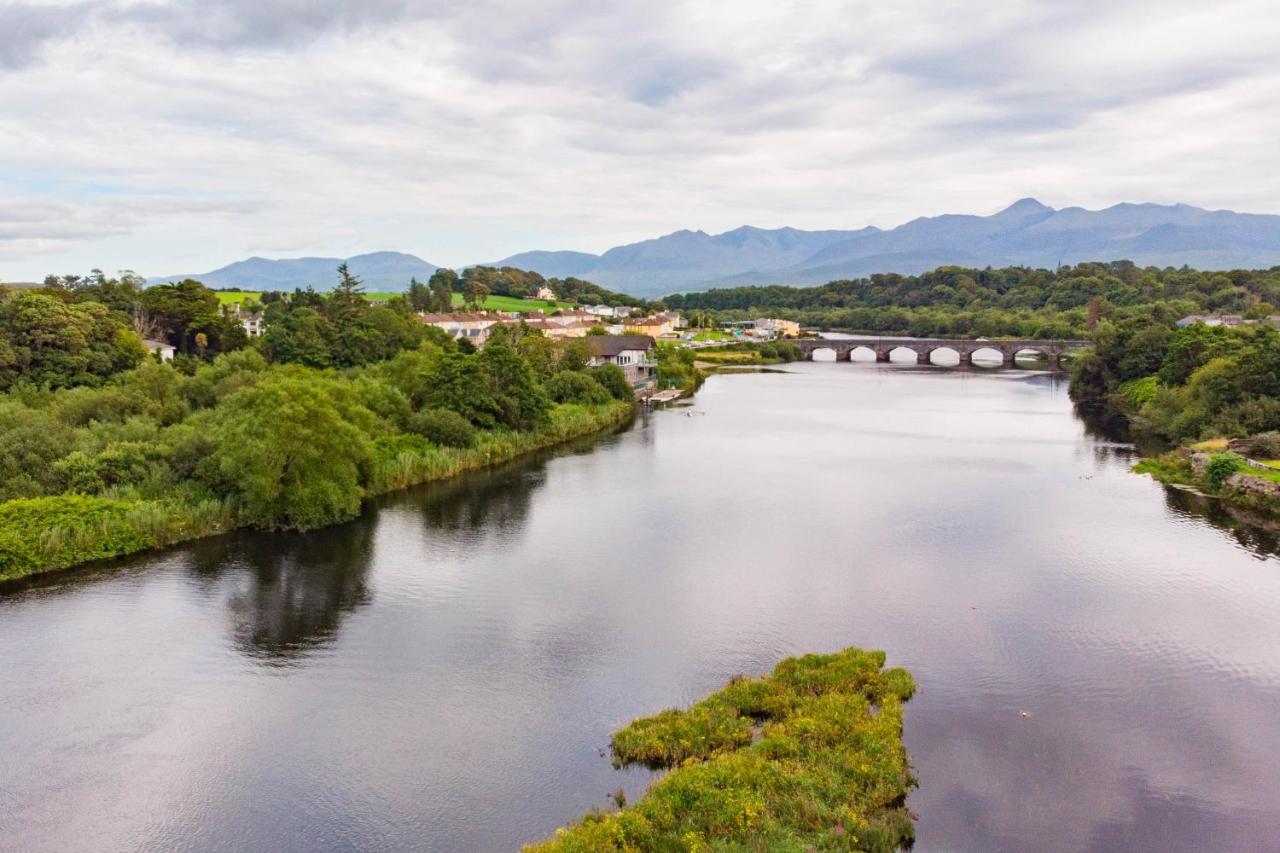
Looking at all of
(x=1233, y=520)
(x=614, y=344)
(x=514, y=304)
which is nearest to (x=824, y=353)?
(x=514, y=304)

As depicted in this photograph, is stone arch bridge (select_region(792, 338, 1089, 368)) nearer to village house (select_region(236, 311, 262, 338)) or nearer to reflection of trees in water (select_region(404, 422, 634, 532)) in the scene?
village house (select_region(236, 311, 262, 338))

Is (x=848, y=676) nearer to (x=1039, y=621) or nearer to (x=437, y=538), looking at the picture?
(x=1039, y=621)

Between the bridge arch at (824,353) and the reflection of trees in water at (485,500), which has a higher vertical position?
the bridge arch at (824,353)

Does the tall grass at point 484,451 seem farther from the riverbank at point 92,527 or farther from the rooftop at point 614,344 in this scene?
the rooftop at point 614,344

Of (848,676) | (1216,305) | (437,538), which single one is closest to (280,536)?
(437,538)

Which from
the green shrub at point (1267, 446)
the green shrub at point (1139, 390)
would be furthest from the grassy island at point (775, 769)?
the green shrub at point (1139, 390)

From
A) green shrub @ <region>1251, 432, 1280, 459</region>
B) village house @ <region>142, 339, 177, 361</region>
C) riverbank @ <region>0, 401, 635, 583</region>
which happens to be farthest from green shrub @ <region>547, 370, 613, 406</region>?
green shrub @ <region>1251, 432, 1280, 459</region>

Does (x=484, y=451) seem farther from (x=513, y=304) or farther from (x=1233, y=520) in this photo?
(x=513, y=304)
